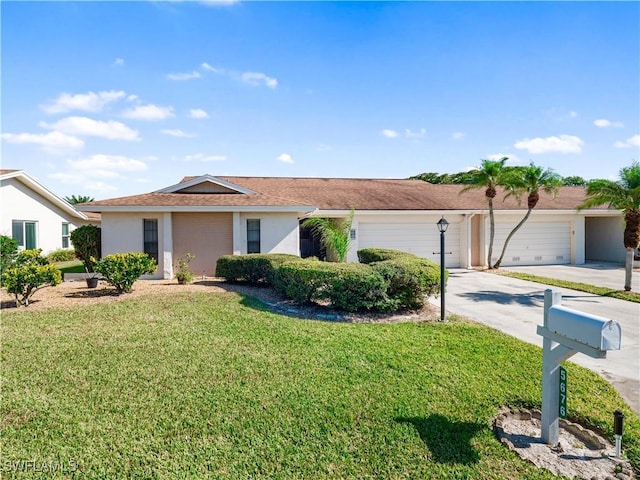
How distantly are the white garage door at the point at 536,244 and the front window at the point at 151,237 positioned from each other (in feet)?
53.6

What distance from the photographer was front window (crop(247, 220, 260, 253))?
12.8 metres

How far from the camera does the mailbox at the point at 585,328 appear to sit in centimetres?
271

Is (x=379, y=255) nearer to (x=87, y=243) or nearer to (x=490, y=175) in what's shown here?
(x=490, y=175)

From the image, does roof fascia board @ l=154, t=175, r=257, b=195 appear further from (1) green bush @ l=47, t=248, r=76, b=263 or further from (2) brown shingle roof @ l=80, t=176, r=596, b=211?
(1) green bush @ l=47, t=248, r=76, b=263

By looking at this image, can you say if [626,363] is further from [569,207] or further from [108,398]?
[569,207]

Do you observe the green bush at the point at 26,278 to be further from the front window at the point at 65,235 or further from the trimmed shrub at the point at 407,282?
the front window at the point at 65,235

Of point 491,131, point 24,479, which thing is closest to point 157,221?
point 24,479

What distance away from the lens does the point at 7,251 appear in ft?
43.4

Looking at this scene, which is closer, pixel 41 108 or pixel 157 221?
pixel 41 108

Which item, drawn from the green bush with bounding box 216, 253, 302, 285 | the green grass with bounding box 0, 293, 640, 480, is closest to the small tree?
the green bush with bounding box 216, 253, 302, 285

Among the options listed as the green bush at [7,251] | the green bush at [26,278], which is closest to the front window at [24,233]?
the green bush at [7,251]

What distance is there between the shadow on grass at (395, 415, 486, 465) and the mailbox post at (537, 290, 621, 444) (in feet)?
2.24

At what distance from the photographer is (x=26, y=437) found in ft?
10.8

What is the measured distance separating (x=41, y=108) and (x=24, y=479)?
12272 mm
